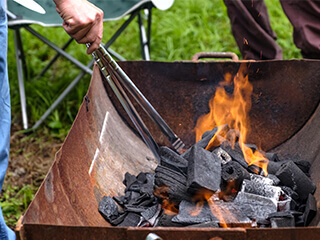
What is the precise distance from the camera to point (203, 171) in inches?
68.1

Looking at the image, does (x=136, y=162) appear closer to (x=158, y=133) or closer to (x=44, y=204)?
(x=158, y=133)

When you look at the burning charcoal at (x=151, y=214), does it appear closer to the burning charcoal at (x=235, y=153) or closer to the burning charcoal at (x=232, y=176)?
the burning charcoal at (x=232, y=176)

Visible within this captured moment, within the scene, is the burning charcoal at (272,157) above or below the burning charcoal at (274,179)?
above

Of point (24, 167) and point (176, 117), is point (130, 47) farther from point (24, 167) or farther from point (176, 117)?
point (176, 117)

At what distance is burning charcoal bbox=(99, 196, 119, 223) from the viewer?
5.92 ft

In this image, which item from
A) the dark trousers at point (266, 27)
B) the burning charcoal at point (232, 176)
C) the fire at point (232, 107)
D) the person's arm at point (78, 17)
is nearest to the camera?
the person's arm at point (78, 17)

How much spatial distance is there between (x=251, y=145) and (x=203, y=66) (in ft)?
1.75

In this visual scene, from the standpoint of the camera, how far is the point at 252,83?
2367mm

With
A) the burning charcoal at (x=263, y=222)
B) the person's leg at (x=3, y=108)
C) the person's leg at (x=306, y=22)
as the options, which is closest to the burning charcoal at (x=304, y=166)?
the burning charcoal at (x=263, y=222)

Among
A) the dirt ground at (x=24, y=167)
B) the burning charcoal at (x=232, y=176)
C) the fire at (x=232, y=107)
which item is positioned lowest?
the dirt ground at (x=24, y=167)

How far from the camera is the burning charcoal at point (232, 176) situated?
1.84m

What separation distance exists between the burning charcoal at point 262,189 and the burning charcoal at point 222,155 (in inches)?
6.5

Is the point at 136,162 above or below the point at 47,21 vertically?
below

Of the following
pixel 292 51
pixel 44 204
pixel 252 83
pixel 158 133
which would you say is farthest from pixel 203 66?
pixel 292 51
